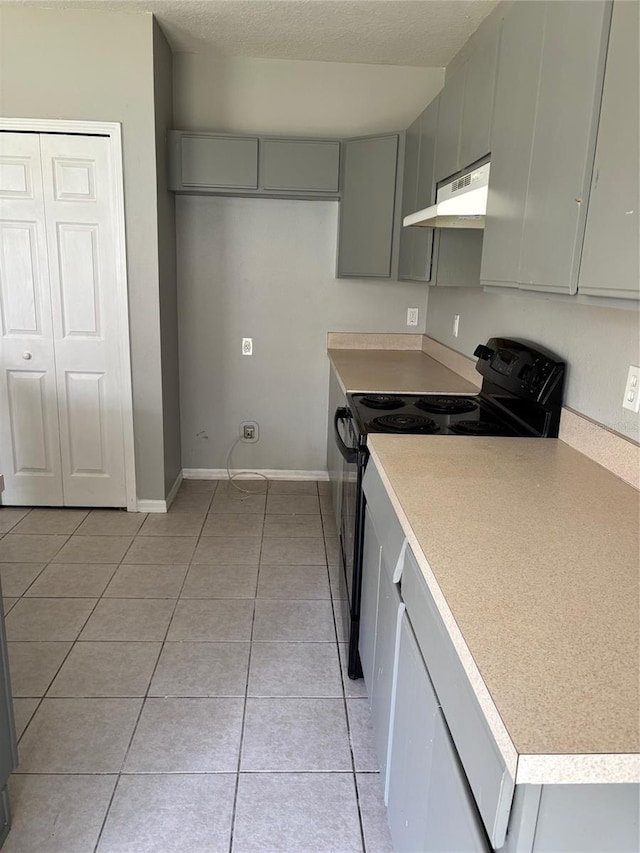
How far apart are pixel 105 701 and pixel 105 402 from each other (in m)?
1.82

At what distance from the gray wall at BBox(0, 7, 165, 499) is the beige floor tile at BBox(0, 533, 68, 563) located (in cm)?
154

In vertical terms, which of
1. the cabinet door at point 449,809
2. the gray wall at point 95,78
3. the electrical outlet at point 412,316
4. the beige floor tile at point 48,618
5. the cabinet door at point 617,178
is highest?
the gray wall at point 95,78

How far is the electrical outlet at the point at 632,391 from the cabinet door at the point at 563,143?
34cm

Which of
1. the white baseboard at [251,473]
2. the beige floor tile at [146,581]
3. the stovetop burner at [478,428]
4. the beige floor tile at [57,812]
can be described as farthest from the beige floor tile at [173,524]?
the stovetop burner at [478,428]

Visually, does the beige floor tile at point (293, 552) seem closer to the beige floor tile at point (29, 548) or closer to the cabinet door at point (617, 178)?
the beige floor tile at point (29, 548)

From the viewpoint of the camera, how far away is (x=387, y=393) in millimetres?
2617

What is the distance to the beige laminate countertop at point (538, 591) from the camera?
0.71 metres

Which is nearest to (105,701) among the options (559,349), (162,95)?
(559,349)

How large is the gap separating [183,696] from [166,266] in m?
2.35

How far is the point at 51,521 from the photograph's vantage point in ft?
11.2

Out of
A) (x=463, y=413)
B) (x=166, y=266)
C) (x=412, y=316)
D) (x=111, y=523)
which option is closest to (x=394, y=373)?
(x=463, y=413)

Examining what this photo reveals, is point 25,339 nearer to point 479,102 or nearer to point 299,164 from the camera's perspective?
point 299,164

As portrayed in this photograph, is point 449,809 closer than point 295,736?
Yes

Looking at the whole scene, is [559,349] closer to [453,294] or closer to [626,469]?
[626,469]
